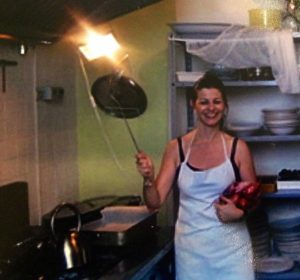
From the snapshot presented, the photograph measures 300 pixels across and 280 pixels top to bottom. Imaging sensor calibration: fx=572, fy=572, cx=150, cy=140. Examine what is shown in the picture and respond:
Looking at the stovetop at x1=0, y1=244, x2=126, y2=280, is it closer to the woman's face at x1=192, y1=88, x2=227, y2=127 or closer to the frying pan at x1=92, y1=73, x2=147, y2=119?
the woman's face at x1=192, y1=88, x2=227, y2=127

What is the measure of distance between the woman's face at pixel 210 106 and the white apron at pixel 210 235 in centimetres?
11

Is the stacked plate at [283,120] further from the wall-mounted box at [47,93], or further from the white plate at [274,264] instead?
the wall-mounted box at [47,93]

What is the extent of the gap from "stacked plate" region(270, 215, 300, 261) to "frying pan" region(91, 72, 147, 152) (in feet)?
2.18

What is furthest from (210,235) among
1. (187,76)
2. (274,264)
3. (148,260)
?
(187,76)

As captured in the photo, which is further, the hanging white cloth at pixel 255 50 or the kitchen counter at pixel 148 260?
the hanging white cloth at pixel 255 50

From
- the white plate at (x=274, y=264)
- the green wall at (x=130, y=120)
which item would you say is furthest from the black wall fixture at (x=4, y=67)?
the white plate at (x=274, y=264)

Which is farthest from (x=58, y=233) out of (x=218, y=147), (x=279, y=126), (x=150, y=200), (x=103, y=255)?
(x=279, y=126)

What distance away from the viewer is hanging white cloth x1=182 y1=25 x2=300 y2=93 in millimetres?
2047

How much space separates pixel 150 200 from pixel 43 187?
1.81 ft

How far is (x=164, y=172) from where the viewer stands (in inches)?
73.0

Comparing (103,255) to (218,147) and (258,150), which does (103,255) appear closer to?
(218,147)

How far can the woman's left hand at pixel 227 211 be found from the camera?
67.9 inches

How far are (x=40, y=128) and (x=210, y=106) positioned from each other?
70 centimetres

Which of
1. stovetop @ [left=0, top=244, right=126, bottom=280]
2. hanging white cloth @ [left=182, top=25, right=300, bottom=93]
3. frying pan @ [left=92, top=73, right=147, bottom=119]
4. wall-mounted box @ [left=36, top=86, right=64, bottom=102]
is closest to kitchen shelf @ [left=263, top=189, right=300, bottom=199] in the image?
hanging white cloth @ [left=182, top=25, right=300, bottom=93]
